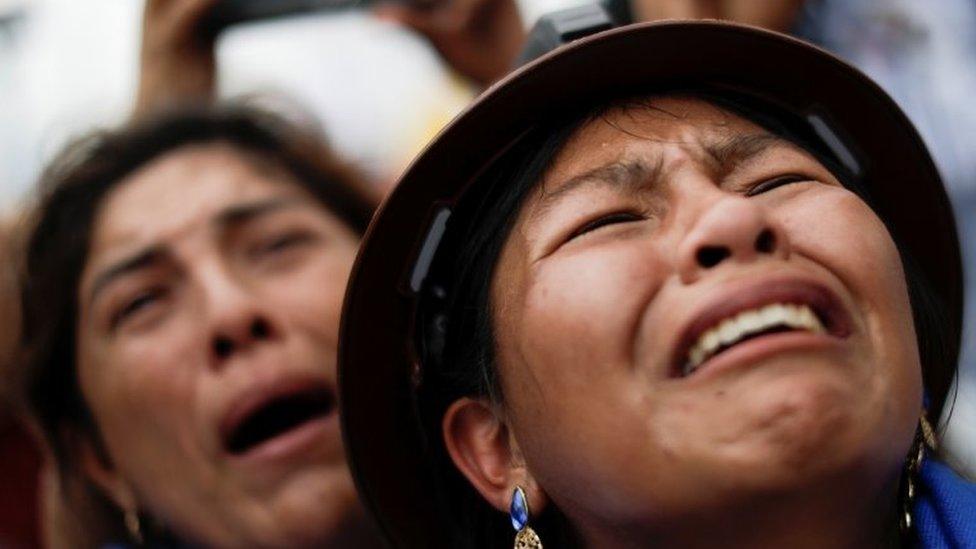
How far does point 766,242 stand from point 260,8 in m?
1.98

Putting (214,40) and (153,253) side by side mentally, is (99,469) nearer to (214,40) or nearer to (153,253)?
(153,253)

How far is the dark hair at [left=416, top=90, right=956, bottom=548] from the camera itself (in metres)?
2.04

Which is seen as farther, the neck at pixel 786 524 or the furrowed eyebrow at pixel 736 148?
the furrowed eyebrow at pixel 736 148

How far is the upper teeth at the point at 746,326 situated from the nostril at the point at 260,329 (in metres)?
1.18

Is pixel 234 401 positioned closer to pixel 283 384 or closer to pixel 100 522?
pixel 283 384

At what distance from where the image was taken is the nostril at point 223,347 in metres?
2.63

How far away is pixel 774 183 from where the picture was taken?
6.30 ft

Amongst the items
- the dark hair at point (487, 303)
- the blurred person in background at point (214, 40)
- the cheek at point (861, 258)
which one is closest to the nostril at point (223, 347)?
the dark hair at point (487, 303)

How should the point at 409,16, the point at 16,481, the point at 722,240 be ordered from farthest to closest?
the point at 16,481 → the point at 409,16 → the point at 722,240

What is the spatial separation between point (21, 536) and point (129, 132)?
1.27 metres

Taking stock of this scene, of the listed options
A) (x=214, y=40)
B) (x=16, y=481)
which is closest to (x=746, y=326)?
(x=214, y=40)

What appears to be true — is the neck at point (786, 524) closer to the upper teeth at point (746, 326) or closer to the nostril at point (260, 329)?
the upper teeth at point (746, 326)

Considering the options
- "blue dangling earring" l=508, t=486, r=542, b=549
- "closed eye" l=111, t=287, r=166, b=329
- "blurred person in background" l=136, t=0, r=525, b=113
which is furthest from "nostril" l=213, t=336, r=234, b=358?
"blurred person in background" l=136, t=0, r=525, b=113

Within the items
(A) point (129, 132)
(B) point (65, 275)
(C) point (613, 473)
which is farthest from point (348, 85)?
(C) point (613, 473)
